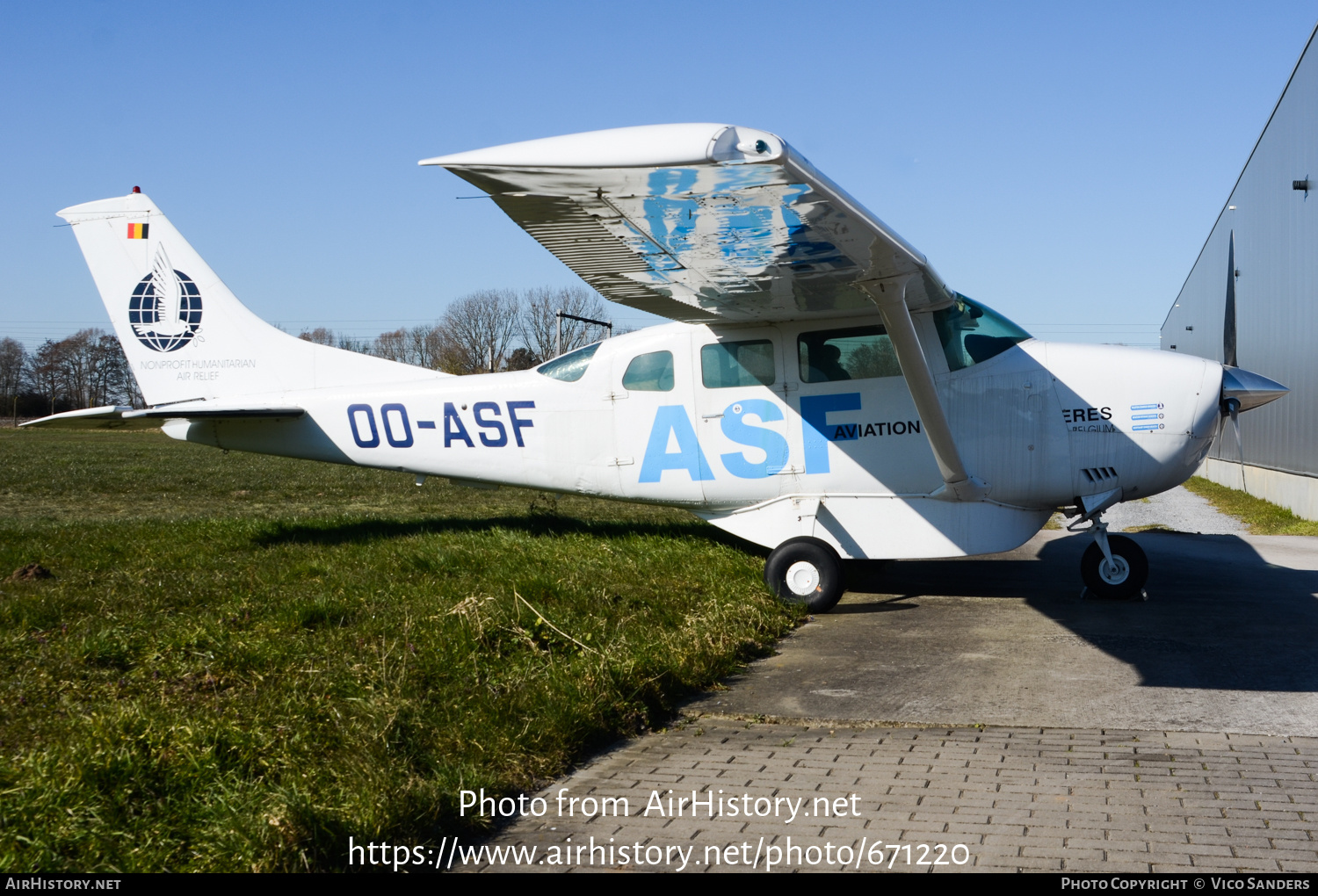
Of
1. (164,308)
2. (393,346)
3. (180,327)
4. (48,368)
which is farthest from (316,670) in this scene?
(48,368)

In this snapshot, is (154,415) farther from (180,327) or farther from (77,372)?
(77,372)

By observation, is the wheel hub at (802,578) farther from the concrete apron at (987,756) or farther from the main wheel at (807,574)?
the concrete apron at (987,756)

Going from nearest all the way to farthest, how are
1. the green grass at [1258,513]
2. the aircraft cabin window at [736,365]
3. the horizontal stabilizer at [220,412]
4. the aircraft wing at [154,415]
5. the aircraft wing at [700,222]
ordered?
the aircraft wing at [700,222] → the aircraft cabin window at [736,365] → the aircraft wing at [154,415] → the horizontal stabilizer at [220,412] → the green grass at [1258,513]

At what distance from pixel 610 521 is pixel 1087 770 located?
8480mm

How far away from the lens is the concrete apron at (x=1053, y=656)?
15.9 ft

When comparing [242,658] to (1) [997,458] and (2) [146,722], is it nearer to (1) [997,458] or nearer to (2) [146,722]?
(2) [146,722]

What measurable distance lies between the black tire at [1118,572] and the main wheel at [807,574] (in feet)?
6.80

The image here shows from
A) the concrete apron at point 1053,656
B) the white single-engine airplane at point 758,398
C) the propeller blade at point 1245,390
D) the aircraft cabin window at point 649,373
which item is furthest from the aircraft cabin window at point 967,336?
the aircraft cabin window at point 649,373

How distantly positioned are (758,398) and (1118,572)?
3.24m

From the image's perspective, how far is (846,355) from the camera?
26.9 ft

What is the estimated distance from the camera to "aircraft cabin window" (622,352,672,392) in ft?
28.4

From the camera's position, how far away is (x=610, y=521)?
12.1 metres

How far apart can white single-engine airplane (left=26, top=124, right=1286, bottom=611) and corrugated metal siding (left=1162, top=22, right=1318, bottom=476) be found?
34.0ft
